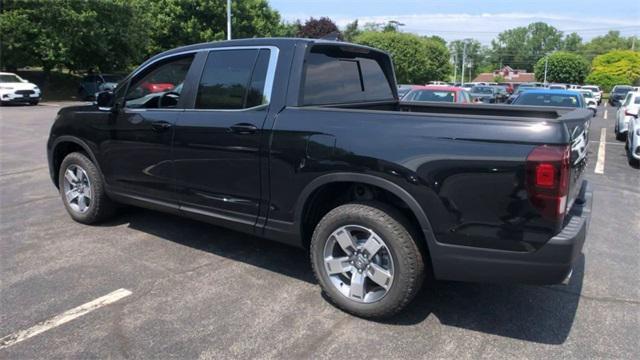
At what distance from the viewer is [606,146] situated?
13484mm

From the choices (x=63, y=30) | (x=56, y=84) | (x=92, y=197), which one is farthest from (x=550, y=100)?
(x=56, y=84)

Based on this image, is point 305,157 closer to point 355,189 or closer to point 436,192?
point 355,189

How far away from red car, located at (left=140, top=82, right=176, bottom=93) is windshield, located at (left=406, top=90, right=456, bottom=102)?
9.04 metres

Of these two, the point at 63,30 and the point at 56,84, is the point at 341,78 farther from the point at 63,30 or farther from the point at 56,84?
the point at 56,84

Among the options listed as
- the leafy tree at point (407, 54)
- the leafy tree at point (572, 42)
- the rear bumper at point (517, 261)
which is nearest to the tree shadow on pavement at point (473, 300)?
the rear bumper at point (517, 261)

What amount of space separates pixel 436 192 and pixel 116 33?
31456mm

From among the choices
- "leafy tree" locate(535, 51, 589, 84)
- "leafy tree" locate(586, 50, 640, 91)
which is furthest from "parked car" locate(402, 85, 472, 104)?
"leafy tree" locate(535, 51, 589, 84)

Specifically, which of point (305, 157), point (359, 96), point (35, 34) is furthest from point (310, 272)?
point (35, 34)

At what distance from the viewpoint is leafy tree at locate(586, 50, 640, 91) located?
73.8 m

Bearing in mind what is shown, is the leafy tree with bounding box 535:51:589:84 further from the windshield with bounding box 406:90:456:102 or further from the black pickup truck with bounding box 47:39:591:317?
the black pickup truck with bounding box 47:39:591:317

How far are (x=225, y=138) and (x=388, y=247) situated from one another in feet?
5.03

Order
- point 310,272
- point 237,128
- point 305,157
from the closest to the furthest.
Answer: point 305,157 → point 237,128 → point 310,272

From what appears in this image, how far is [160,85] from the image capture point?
15.7 feet

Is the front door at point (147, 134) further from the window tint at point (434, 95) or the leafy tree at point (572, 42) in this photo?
the leafy tree at point (572, 42)
